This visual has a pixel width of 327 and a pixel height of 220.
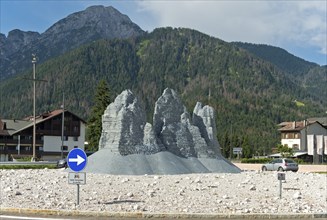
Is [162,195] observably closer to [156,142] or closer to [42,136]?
[156,142]

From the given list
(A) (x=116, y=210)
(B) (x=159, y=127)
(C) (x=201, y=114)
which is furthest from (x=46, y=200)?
(C) (x=201, y=114)

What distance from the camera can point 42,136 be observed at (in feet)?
321

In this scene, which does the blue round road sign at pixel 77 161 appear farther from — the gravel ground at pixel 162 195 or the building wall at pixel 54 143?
the building wall at pixel 54 143

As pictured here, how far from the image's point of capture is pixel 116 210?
17.4 metres

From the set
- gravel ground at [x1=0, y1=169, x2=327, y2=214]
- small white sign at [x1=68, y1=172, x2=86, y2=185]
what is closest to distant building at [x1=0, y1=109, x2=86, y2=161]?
gravel ground at [x1=0, y1=169, x2=327, y2=214]

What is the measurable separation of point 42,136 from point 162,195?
7984 centimetres

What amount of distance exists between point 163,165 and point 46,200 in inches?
552

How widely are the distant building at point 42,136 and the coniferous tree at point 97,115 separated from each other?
1997 cm

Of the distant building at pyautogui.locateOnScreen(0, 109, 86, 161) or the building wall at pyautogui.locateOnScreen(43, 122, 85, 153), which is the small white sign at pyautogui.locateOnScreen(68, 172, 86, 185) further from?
the building wall at pyautogui.locateOnScreen(43, 122, 85, 153)

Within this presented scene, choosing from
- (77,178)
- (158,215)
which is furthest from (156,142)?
(158,215)

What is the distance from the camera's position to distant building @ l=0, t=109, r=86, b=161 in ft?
310

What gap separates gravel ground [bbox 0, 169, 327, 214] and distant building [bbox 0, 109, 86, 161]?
68580 mm

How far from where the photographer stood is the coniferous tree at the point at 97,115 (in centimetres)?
7494

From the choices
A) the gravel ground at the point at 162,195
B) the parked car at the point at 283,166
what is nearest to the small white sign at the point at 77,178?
the gravel ground at the point at 162,195
